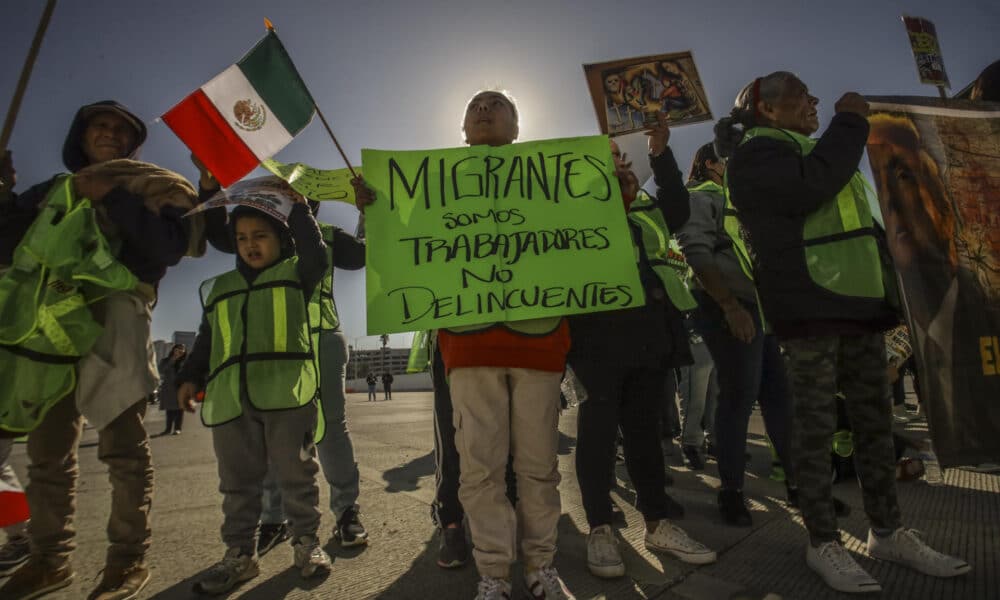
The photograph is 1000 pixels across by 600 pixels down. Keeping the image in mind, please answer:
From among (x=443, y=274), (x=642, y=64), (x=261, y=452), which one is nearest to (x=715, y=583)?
(x=443, y=274)

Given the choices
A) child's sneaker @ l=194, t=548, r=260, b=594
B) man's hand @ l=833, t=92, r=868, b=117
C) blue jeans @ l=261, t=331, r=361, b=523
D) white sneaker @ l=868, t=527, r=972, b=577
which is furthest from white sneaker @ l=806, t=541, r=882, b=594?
child's sneaker @ l=194, t=548, r=260, b=594

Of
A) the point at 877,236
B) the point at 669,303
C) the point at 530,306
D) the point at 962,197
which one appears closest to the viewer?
the point at 530,306

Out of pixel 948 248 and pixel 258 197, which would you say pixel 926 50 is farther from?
pixel 258 197

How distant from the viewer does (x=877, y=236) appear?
2025 mm

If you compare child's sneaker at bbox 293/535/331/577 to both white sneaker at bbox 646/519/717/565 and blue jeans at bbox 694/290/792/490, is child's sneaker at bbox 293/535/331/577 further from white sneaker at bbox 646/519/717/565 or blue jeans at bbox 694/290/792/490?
blue jeans at bbox 694/290/792/490

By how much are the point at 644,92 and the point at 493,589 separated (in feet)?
6.89

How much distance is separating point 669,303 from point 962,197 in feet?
3.57

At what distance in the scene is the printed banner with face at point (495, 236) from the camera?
1694mm

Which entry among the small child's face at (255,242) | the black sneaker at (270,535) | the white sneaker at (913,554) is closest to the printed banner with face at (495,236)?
the small child's face at (255,242)

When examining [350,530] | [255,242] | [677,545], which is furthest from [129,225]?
[677,545]

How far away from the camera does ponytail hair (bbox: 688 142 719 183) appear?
3.15 metres

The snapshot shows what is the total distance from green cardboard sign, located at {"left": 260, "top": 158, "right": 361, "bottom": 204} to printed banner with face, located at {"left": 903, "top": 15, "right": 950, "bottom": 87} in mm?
3166

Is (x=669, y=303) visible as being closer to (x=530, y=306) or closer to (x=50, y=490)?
(x=530, y=306)

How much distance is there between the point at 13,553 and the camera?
2225 millimetres
